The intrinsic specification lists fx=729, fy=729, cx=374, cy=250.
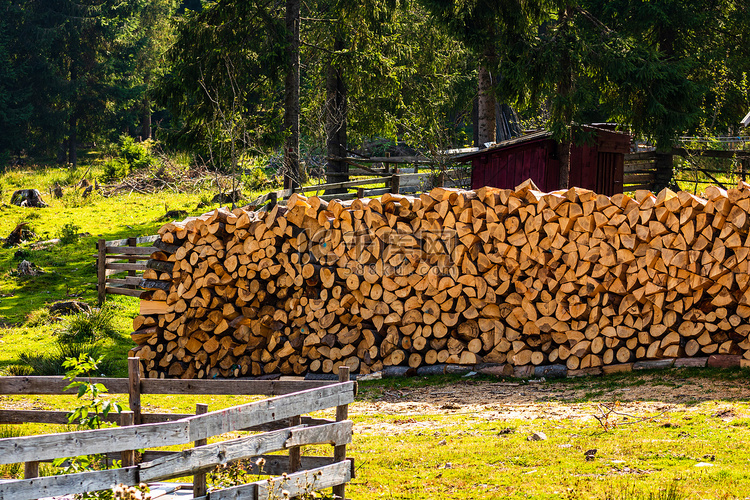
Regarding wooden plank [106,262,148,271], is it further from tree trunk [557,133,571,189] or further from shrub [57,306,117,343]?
tree trunk [557,133,571,189]

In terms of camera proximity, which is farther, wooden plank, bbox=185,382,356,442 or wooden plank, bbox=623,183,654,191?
wooden plank, bbox=623,183,654,191

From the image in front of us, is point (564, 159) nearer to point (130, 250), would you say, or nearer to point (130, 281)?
point (130, 250)

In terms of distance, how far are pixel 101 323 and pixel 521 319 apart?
790 centimetres

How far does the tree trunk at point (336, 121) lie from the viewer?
20953 millimetres

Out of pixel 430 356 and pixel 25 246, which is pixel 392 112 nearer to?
pixel 25 246

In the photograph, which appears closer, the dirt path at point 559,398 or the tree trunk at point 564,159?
the dirt path at point 559,398

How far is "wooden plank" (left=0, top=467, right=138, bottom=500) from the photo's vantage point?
433 centimetres

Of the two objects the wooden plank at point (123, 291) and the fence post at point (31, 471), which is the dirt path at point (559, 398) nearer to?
the fence post at point (31, 471)

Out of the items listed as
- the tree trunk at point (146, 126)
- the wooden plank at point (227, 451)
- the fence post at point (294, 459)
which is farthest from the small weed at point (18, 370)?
the tree trunk at point (146, 126)

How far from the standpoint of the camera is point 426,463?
6.72 m

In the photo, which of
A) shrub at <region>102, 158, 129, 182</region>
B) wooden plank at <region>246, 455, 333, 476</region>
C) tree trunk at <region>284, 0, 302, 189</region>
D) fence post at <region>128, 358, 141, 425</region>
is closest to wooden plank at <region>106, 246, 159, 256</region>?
tree trunk at <region>284, 0, 302, 189</region>

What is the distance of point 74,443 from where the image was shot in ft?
14.8

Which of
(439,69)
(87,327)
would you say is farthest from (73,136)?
(87,327)

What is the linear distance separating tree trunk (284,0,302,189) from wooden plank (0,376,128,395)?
12.5m
